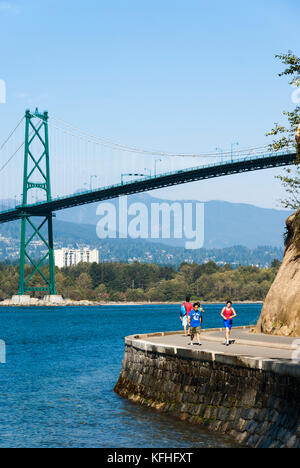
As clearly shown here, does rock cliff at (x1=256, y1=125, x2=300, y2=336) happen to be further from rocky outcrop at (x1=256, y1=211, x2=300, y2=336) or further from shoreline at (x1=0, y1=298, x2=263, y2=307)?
shoreline at (x1=0, y1=298, x2=263, y2=307)

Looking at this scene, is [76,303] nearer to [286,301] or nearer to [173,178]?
[173,178]

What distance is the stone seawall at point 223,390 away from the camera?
1220 cm

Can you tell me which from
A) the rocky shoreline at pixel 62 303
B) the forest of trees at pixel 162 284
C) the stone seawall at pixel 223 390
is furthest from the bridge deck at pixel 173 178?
the forest of trees at pixel 162 284

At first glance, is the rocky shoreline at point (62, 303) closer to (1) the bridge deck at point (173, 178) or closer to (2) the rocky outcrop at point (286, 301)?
(1) the bridge deck at point (173, 178)

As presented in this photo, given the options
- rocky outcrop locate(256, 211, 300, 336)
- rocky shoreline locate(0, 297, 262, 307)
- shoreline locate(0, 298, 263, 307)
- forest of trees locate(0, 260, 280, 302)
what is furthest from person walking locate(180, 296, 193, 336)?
forest of trees locate(0, 260, 280, 302)

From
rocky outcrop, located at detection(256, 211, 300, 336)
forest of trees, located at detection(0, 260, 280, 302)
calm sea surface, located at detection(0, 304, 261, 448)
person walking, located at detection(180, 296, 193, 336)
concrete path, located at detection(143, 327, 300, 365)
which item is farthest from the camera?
forest of trees, located at detection(0, 260, 280, 302)

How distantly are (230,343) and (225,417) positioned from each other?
4.68 meters

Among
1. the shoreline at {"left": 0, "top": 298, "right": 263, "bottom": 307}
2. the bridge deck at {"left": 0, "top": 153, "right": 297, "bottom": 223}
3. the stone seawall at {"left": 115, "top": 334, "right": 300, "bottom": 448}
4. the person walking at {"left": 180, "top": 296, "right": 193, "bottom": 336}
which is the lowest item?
the shoreline at {"left": 0, "top": 298, "right": 263, "bottom": 307}

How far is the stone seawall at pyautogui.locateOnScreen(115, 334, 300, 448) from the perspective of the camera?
12203 millimetres

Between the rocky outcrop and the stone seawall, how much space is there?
3.88 metres

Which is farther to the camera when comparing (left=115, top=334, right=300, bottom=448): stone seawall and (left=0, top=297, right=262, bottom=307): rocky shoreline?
(left=0, top=297, right=262, bottom=307): rocky shoreline

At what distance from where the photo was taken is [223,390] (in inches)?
570

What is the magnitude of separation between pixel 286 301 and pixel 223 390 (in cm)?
591
